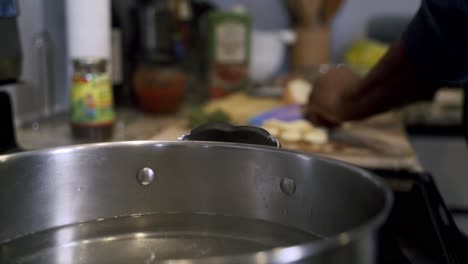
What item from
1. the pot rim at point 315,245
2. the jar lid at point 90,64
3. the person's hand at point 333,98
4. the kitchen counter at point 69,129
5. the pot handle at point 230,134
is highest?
the pot rim at point 315,245

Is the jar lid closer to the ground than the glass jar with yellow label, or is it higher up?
higher up

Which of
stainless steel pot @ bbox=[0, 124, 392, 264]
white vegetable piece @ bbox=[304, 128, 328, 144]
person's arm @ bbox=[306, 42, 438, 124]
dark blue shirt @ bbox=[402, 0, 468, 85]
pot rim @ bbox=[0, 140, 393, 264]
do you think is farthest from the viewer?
white vegetable piece @ bbox=[304, 128, 328, 144]

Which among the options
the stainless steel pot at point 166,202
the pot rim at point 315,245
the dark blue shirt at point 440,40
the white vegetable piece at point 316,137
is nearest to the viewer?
the pot rim at point 315,245

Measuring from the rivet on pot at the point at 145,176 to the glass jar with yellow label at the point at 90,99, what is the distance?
0.40 m

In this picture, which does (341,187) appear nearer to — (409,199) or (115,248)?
(115,248)

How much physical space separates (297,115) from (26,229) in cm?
70

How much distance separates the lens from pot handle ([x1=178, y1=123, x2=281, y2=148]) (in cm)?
53

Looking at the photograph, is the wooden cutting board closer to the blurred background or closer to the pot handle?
the blurred background

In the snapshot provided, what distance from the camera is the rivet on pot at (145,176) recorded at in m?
0.53

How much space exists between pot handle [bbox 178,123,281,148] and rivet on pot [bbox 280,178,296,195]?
0.04 m

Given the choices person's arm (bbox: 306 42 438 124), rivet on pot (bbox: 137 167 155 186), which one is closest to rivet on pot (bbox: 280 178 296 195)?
rivet on pot (bbox: 137 167 155 186)

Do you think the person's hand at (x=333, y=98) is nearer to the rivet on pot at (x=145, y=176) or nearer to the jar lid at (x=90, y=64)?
Answer: the jar lid at (x=90, y=64)

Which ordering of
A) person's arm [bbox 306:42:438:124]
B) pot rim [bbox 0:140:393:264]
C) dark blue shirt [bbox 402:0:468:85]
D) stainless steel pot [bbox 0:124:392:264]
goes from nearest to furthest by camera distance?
pot rim [bbox 0:140:393:264] → stainless steel pot [bbox 0:124:392:264] → dark blue shirt [bbox 402:0:468:85] → person's arm [bbox 306:42:438:124]

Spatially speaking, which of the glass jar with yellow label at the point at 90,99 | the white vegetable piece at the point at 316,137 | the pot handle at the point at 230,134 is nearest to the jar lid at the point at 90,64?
the glass jar with yellow label at the point at 90,99
